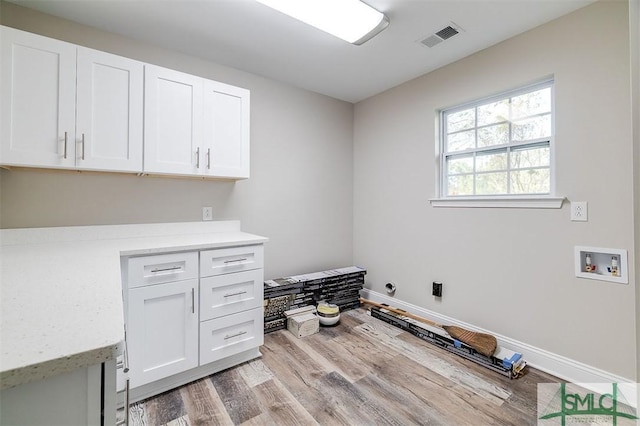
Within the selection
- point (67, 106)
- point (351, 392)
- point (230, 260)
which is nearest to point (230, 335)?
point (230, 260)

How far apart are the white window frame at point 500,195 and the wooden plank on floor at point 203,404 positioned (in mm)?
2372

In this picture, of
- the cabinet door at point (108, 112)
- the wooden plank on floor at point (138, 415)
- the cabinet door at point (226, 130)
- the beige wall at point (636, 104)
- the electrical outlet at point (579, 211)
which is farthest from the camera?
the cabinet door at point (226, 130)

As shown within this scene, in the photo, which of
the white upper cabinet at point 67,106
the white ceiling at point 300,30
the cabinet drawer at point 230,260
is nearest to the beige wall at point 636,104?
the white ceiling at point 300,30

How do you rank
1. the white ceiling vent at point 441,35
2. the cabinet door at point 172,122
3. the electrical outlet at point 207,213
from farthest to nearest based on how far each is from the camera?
the electrical outlet at point 207,213 → the white ceiling vent at point 441,35 → the cabinet door at point 172,122

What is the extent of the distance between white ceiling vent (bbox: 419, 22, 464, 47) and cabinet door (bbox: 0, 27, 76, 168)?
8.00 feet

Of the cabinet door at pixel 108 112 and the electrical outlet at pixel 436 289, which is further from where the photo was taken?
the electrical outlet at pixel 436 289

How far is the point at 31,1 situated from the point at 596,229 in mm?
3956

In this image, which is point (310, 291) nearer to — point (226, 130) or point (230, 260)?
point (230, 260)

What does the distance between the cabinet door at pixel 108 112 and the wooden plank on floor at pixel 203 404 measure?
1518mm

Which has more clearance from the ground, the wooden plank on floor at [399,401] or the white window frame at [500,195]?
the white window frame at [500,195]

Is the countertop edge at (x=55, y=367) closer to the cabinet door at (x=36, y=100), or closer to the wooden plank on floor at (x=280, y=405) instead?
the wooden plank on floor at (x=280, y=405)

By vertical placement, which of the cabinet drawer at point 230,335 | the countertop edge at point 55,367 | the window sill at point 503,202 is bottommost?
the cabinet drawer at point 230,335

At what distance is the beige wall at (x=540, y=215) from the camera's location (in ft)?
5.85

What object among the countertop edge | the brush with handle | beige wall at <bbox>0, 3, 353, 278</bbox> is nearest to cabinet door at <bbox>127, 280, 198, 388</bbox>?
beige wall at <bbox>0, 3, 353, 278</bbox>
